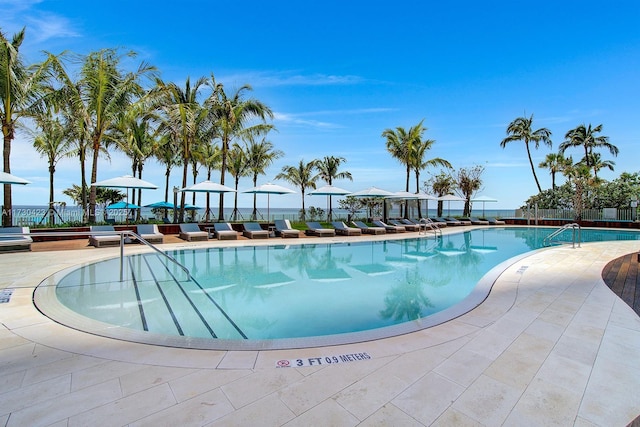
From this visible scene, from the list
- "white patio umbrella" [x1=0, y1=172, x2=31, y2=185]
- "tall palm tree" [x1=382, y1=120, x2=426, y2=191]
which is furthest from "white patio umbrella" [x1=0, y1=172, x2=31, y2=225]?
"tall palm tree" [x1=382, y1=120, x2=426, y2=191]

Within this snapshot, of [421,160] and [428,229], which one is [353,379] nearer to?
[428,229]

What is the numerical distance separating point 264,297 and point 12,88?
1226 cm

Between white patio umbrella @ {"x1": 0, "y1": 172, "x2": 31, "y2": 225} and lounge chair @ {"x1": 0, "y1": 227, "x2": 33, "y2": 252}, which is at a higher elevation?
white patio umbrella @ {"x1": 0, "y1": 172, "x2": 31, "y2": 225}

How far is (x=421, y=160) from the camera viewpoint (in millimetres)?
25203

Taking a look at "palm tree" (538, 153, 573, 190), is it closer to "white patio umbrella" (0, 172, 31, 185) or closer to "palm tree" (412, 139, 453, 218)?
"palm tree" (412, 139, 453, 218)

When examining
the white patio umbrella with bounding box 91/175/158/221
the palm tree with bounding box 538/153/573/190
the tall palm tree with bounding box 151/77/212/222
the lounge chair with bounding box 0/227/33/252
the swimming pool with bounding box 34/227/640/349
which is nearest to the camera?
the swimming pool with bounding box 34/227/640/349

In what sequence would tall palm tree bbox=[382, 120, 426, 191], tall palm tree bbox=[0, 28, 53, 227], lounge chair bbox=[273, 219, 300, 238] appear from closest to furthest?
tall palm tree bbox=[0, 28, 53, 227], lounge chair bbox=[273, 219, 300, 238], tall palm tree bbox=[382, 120, 426, 191]

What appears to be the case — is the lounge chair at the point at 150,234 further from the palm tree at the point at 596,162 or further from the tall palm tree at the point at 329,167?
the palm tree at the point at 596,162

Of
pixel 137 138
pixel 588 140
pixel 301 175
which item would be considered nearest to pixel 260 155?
pixel 301 175

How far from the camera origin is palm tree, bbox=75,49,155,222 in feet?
42.4

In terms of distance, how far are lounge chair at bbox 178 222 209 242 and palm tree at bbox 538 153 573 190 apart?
1308 inches

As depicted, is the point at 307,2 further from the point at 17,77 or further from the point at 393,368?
the point at 393,368

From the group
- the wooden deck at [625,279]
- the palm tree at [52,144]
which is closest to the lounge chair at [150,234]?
the palm tree at [52,144]

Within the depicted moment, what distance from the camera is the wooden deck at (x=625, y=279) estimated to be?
16.6 feet
